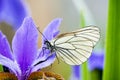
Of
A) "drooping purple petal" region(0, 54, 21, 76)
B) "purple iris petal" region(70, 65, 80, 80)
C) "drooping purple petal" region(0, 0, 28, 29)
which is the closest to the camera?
"drooping purple petal" region(0, 54, 21, 76)

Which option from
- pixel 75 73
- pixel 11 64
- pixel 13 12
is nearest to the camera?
pixel 11 64

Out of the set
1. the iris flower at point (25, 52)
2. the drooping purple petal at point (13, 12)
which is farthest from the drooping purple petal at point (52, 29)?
the drooping purple petal at point (13, 12)

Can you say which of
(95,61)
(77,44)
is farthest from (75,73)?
(77,44)

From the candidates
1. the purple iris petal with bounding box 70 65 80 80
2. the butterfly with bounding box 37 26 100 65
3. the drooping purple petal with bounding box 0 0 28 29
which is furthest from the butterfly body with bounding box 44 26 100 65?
the drooping purple petal with bounding box 0 0 28 29

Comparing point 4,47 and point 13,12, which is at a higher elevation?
point 13,12

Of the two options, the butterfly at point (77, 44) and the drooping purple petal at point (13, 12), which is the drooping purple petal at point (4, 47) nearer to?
the butterfly at point (77, 44)

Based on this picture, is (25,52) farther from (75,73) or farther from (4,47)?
(75,73)

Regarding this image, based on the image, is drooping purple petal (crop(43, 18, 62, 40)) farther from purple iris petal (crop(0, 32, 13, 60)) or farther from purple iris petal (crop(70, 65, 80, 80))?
purple iris petal (crop(70, 65, 80, 80))
